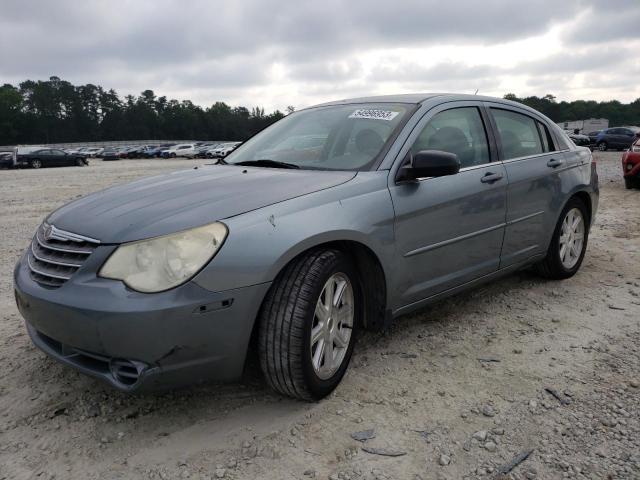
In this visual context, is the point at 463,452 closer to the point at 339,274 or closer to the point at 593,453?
the point at 593,453

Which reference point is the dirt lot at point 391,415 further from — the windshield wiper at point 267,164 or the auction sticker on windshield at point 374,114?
the auction sticker on windshield at point 374,114

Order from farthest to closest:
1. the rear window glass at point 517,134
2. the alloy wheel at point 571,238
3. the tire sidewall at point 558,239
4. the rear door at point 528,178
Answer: the alloy wheel at point 571,238, the tire sidewall at point 558,239, the rear window glass at point 517,134, the rear door at point 528,178

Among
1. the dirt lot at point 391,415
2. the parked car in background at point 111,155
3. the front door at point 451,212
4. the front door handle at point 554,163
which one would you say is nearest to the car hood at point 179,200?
the front door at point 451,212

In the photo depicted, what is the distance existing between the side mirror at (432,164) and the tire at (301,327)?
0.67 metres

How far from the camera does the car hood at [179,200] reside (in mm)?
2377

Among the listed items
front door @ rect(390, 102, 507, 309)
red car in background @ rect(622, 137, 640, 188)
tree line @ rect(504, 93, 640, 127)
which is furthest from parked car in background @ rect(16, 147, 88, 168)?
tree line @ rect(504, 93, 640, 127)

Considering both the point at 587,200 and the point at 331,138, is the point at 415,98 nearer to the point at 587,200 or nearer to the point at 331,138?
the point at 331,138

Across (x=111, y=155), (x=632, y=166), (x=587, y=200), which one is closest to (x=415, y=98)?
(x=587, y=200)

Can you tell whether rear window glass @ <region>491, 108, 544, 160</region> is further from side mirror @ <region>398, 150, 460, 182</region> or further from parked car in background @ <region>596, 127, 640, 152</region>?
parked car in background @ <region>596, 127, 640, 152</region>

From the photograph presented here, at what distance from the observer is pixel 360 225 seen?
2746 mm

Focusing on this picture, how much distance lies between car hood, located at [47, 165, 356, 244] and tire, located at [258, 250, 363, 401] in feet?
1.20

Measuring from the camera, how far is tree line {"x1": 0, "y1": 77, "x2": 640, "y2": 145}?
355 ft

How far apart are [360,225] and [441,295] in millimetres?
925

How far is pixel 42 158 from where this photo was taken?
3136 cm
